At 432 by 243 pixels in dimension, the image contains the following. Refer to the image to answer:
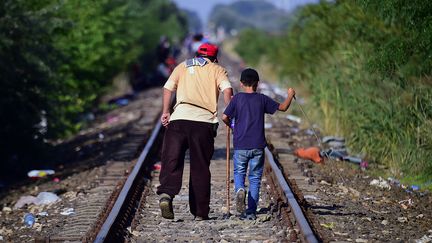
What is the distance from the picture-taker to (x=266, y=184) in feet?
37.3

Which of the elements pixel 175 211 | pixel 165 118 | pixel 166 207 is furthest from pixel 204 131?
pixel 175 211

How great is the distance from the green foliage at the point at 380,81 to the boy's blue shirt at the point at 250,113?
302 cm

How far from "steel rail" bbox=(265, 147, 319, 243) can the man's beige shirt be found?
136 centimetres

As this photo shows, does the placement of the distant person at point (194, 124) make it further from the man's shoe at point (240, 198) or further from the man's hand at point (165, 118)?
the man's shoe at point (240, 198)

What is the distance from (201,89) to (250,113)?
0.66 metres

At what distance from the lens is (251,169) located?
912 cm

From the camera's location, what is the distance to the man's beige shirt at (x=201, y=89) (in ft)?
29.9

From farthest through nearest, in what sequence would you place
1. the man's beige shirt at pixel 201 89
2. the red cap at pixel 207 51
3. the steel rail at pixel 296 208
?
1. the red cap at pixel 207 51
2. the man's beige shirt at pixel 201 89
3. the steel rail at pixel 296 208

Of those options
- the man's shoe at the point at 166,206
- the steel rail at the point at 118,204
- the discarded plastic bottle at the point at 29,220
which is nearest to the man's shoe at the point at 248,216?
the man's shoe at the point at 166,206

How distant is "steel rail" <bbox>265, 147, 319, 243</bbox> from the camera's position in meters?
7.78

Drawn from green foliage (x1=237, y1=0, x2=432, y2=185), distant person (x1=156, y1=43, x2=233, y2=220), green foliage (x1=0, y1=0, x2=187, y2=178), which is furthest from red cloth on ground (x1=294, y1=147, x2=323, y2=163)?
green foliage (x1=0, y1=0, x2=187, y2=178)

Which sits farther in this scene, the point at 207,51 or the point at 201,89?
the point at 207,51

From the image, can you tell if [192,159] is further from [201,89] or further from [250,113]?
[250,113]

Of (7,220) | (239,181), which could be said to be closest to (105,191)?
(7,220)
